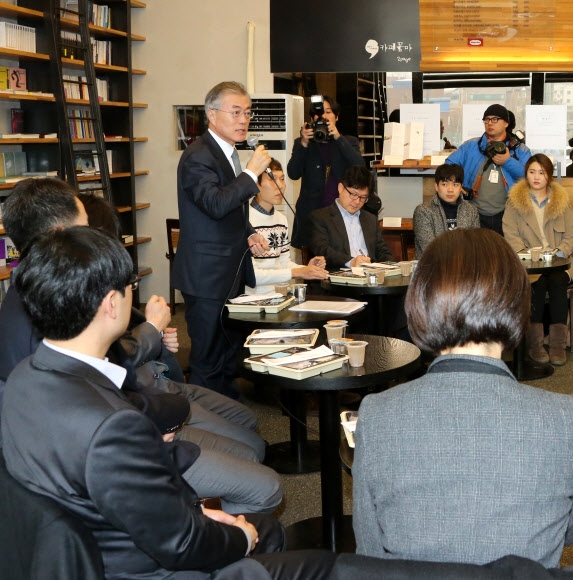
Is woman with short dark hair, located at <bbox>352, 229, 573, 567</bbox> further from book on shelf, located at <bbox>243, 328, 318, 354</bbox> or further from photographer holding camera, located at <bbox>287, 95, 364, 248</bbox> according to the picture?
photographer holding camera, located at <bbox>287, 95, 364, 248</bbox>

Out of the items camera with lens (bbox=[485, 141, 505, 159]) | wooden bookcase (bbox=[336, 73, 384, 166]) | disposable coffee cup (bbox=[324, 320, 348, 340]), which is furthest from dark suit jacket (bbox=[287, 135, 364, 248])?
disposable coffee cup (bbox=[324, 320, 348, 340])

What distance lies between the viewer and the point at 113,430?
1508 millimetres

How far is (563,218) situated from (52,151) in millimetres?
3795

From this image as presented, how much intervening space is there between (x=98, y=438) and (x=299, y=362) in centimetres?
142

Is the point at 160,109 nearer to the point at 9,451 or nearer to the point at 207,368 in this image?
the point at 207,368

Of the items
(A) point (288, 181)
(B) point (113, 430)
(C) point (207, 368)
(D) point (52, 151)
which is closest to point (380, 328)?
(C) point (207, 368)

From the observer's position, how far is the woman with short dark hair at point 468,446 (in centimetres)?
135

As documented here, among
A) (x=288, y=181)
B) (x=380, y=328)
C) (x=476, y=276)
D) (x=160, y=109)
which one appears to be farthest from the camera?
(x=160, y=109)

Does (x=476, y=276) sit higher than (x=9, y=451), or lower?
higher

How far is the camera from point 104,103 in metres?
7.00

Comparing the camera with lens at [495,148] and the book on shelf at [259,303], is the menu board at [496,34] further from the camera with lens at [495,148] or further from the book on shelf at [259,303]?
the book on shelf at [259,303]

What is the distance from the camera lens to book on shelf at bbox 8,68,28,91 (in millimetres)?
5980

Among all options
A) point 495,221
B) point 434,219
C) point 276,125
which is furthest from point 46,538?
point 276,125

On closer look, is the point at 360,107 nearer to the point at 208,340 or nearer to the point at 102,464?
the point at 208,340
